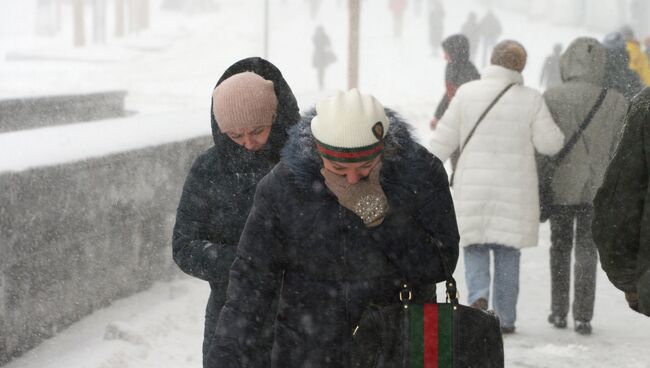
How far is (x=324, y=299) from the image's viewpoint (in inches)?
125

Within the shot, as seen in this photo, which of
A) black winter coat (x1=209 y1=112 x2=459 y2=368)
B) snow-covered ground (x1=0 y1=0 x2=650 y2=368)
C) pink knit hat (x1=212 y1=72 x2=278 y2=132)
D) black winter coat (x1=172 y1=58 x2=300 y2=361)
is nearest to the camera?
black winter coat (x1=209 y1=112 x2=459 y2=368)

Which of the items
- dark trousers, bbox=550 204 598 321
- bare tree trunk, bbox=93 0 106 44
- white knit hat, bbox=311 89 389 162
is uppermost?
white knit hat, bbox=311 89 389 162

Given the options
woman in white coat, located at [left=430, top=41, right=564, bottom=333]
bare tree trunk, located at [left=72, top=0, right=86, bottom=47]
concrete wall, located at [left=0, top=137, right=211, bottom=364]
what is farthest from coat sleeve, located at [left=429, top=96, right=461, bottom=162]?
bare tree trunk, located at [left=72, top=0, right=86, bottom=47]

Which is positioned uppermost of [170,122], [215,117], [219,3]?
[215,117]

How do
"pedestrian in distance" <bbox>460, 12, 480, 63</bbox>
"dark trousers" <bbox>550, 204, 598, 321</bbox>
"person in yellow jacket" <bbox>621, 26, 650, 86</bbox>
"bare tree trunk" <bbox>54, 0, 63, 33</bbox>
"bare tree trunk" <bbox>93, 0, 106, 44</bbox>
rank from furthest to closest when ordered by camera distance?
"bare tree trunk" <bbox>54, 0, 63, 33</bbox> < "bare tree trunk" <bbox>93, 0, 106, 44</bbox> < "pedestrian in distance" <bbox>460, 12, 480, 63</bbox> < "person in yellow jacket" <bbox>621, 26, 650, 86</bbox> < "dark trousers" <bbox>550, 204, 598, 321</bbox>

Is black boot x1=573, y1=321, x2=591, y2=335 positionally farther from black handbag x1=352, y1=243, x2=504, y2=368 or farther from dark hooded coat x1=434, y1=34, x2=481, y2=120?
black handbag x1=352, y1=243, x2=504, y2=368

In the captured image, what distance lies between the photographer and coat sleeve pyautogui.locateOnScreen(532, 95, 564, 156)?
6.35 meters

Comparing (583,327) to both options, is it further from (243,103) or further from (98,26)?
(98,26)

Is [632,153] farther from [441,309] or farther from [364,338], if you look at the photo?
[364,338]

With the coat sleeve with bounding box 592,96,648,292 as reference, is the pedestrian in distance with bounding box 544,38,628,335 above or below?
below

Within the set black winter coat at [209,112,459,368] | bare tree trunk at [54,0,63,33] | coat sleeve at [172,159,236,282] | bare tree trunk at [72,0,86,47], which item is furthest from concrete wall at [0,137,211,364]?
bare tree trunk at [54,0,63,33]

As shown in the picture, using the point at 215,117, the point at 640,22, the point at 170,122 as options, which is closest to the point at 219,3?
the point at 640,22

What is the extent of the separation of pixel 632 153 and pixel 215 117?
134 cm

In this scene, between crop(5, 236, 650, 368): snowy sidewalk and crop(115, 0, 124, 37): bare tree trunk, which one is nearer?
crop(5, 236, 650, 368): snowy sidewalk
